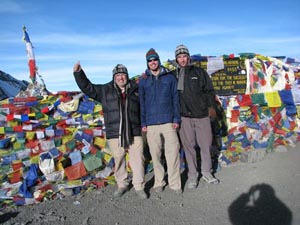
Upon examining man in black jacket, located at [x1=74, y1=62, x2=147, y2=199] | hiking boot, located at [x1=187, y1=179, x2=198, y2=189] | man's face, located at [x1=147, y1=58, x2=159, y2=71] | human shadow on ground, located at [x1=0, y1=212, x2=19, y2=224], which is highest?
man's face, located at [x1=147, y1=58, x2=159, y2=71]

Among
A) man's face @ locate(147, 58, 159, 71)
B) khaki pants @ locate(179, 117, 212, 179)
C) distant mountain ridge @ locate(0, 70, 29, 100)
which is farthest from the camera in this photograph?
distant mountain ridge @ locate(0, 70, 29, 100)

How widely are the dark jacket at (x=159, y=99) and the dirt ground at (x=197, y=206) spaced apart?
4.03 ft

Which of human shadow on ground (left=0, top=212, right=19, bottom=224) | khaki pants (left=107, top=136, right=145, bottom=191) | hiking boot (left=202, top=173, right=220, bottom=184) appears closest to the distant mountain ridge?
human shadow on ground (left=0, top=212, right=19, bottom=224)

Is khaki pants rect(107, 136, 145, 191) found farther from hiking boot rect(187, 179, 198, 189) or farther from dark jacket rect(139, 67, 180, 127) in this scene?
hiking boot rect(187, 179, 198, 189)

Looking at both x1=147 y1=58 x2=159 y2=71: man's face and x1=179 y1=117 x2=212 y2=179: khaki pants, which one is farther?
x1=179 y1=117 x2=212 y2=179: khaki pants

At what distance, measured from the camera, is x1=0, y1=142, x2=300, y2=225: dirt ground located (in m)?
4.08

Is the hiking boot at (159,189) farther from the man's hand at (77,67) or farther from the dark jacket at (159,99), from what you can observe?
the man's hand at (77,67)

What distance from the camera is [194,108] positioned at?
17.0 ft

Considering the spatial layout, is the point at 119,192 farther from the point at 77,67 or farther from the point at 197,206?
the point at 77,67

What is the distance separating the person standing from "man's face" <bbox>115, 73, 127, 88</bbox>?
919mm

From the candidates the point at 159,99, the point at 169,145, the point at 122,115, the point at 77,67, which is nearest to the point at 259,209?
the point at 169,145

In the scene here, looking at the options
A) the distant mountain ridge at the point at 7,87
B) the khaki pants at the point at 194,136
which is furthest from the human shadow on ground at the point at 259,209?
the distant mountain ridge at the point at 7,87

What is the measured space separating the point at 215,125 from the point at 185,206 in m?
2.76

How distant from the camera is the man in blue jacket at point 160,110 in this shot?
488cm
